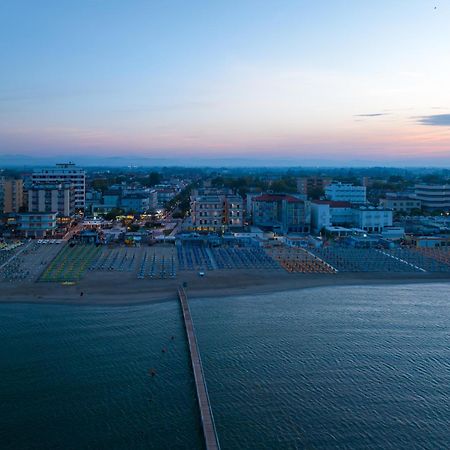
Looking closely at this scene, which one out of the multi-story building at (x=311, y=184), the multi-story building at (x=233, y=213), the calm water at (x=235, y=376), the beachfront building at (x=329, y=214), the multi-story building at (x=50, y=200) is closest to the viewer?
the calm water at (x=235, y=376)

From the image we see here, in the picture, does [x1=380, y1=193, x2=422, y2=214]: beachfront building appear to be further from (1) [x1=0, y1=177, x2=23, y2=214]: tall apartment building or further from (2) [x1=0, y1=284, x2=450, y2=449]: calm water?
(1) [x1=0, y1=177, x2=23, y2=214]: tall apartment building

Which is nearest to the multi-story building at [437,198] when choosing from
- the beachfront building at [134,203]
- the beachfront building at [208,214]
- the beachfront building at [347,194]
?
the beachfront building at [347,194]

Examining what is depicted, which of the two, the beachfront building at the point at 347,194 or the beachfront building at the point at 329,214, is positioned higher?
the beachfront building at the point at 347,194

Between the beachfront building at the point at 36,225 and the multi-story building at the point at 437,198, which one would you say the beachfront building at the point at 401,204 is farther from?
Answer: the beachfront building at the point at 36,225

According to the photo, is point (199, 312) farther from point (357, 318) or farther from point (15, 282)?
point (15, 282)

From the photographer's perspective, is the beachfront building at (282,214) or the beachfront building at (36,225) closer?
the beachfront building at (36,225)

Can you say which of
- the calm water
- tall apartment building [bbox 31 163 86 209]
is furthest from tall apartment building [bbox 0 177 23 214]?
the calm water

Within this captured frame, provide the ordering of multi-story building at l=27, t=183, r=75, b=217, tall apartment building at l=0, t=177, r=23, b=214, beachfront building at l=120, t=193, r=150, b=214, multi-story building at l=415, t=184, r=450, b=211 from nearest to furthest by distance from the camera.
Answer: multi-story building at l=27, t=183, r=75, b=217
tall apartment building at l=0, t=177, r=23, b=214
beachfront building at l=120, t=193, r=150, b=214
multi-story building at l=415, t=184, r=450, b=211

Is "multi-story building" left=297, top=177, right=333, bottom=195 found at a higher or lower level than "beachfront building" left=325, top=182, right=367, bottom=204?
higher
